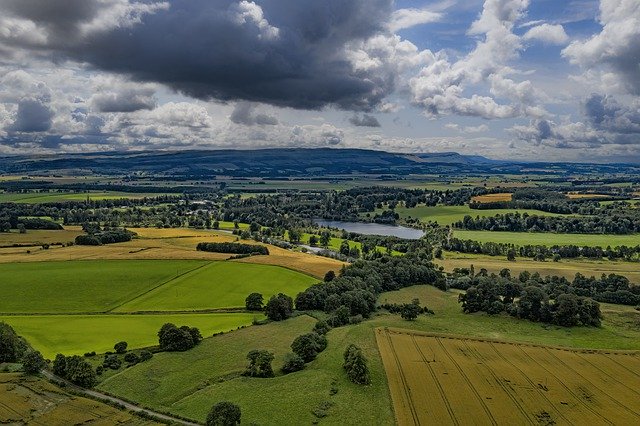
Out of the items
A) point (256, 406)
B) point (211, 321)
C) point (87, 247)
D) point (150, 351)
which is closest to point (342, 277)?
point (211, 321)

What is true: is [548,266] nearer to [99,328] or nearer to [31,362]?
[99,328]

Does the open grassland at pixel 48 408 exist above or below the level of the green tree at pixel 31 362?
below

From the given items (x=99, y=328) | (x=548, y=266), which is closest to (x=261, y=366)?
(x=99, y=328)

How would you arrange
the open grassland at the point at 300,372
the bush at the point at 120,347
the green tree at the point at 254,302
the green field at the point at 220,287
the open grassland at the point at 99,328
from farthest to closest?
1. the green field at the point at 220,287
2. the green tree at the point at 254,302
3. the open grassland at the point at 99,328
4. the bush at the point at 120,347
5. the open grassland at the point at 300,372

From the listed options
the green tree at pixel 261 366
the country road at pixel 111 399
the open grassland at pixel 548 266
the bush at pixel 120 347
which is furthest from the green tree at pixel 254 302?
the open grassland at pixel 548 266

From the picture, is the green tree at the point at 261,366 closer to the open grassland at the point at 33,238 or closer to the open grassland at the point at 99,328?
the open grassland at the point at 99,328

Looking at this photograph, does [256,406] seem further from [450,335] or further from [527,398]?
[450,335]
